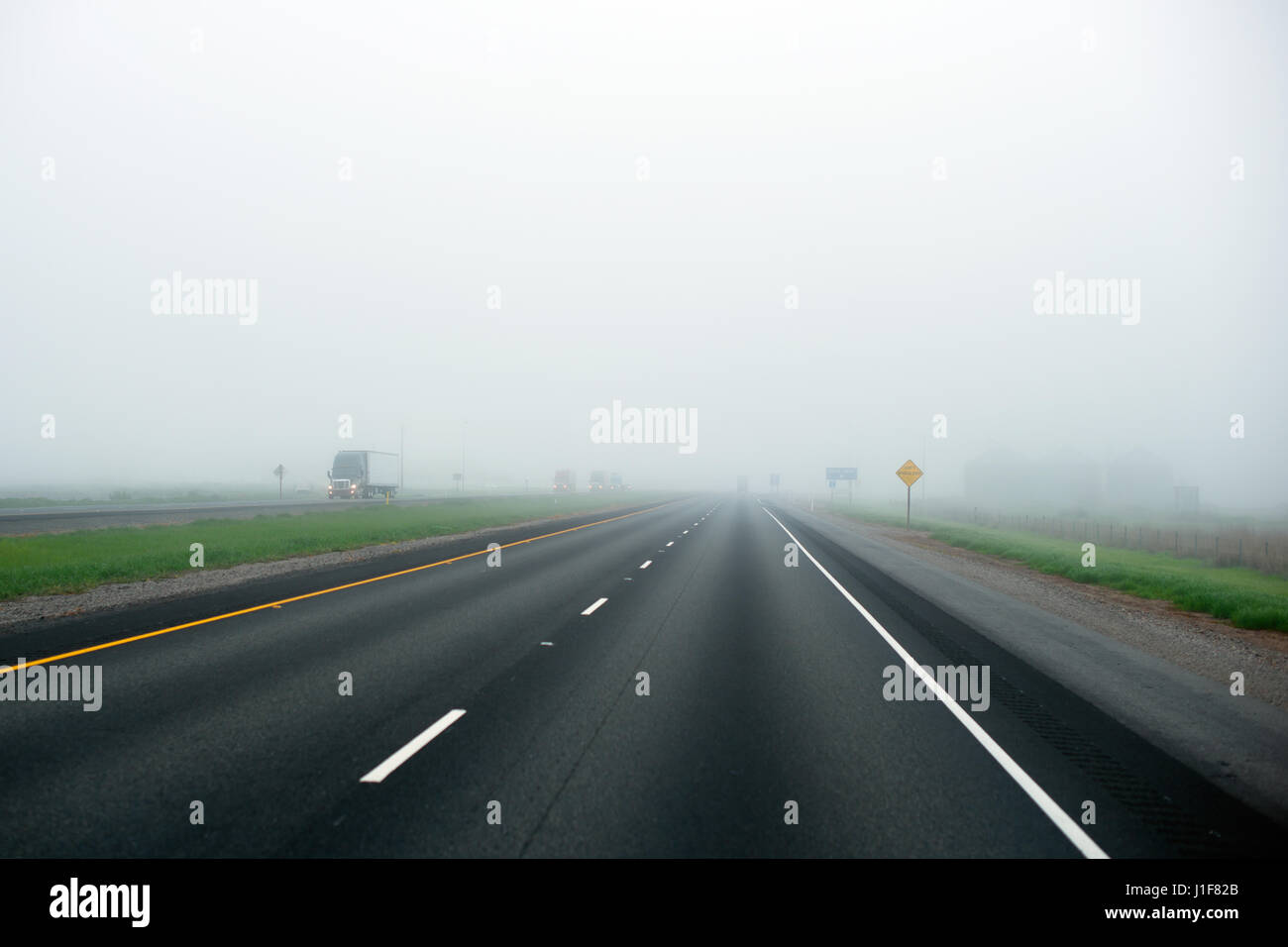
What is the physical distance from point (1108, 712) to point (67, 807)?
8843 mm

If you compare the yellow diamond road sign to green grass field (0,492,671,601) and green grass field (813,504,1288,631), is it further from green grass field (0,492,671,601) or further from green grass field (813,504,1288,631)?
green grass field (0,492,671,601)

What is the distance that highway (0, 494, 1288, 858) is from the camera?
12.4 ft

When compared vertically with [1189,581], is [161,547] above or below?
above

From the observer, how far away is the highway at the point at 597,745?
149 inches

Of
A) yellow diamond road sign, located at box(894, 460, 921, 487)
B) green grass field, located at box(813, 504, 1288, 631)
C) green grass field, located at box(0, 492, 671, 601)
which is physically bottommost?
green grass field, located at box(813, 504, 1288, 631)

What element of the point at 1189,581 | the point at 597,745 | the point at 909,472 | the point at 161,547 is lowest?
the point at 1189,581

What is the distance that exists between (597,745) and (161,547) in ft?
66.2

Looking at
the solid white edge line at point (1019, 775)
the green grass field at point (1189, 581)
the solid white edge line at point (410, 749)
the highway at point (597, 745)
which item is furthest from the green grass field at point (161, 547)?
the green grass field at point (1189, 581)

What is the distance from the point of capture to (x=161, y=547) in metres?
19.1

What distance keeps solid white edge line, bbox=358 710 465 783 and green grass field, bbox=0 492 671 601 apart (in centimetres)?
1113

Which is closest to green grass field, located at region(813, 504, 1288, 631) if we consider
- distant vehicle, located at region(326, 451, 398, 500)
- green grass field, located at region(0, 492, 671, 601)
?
green grass field, located at region(0, 492, 671, 601)

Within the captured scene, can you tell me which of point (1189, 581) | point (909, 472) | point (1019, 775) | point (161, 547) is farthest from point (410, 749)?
point (909, 472)

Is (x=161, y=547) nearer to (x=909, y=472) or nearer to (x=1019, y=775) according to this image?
(x=1019, y=775)

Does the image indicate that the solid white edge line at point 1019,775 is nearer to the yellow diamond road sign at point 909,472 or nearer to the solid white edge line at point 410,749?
the solid white edge line at point 410,749
